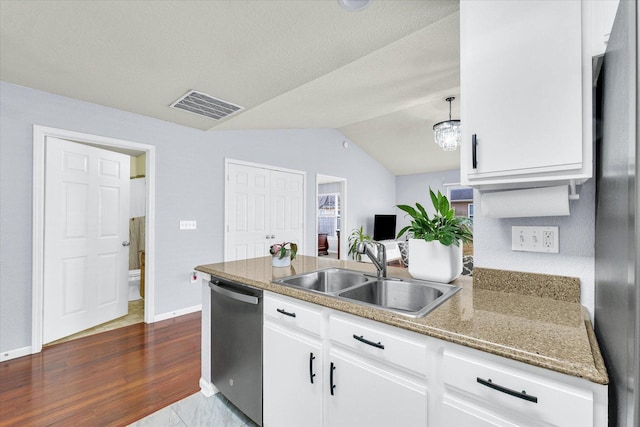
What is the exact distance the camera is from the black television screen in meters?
7.03

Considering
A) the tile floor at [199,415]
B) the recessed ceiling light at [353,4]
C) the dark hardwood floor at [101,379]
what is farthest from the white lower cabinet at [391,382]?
the recessed ceiling light at [353,4]

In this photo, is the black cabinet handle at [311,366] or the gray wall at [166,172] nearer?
the black cabinet handle at [311,366]

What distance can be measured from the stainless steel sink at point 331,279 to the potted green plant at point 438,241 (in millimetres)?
295

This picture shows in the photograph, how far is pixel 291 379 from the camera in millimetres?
1397

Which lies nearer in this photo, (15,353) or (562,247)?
(562,247)

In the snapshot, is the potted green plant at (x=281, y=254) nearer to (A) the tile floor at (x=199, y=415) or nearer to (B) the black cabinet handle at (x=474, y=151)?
(A) the tile floor at (x=199, y=415)

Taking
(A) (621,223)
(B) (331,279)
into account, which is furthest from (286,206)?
(A) (621,223)

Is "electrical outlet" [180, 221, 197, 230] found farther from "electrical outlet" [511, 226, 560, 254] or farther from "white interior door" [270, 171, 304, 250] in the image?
"electrical outlet" [511, 226, 560, 254]

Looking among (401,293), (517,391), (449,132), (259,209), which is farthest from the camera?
(259,209)

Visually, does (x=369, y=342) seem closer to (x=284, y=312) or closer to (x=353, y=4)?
(x=284, y=312)

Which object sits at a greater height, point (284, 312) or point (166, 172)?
point (166, 172)

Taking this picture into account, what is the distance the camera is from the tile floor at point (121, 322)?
2897 millimetres

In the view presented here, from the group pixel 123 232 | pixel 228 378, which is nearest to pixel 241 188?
pixel 123 232

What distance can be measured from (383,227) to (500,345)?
21.2 feet
